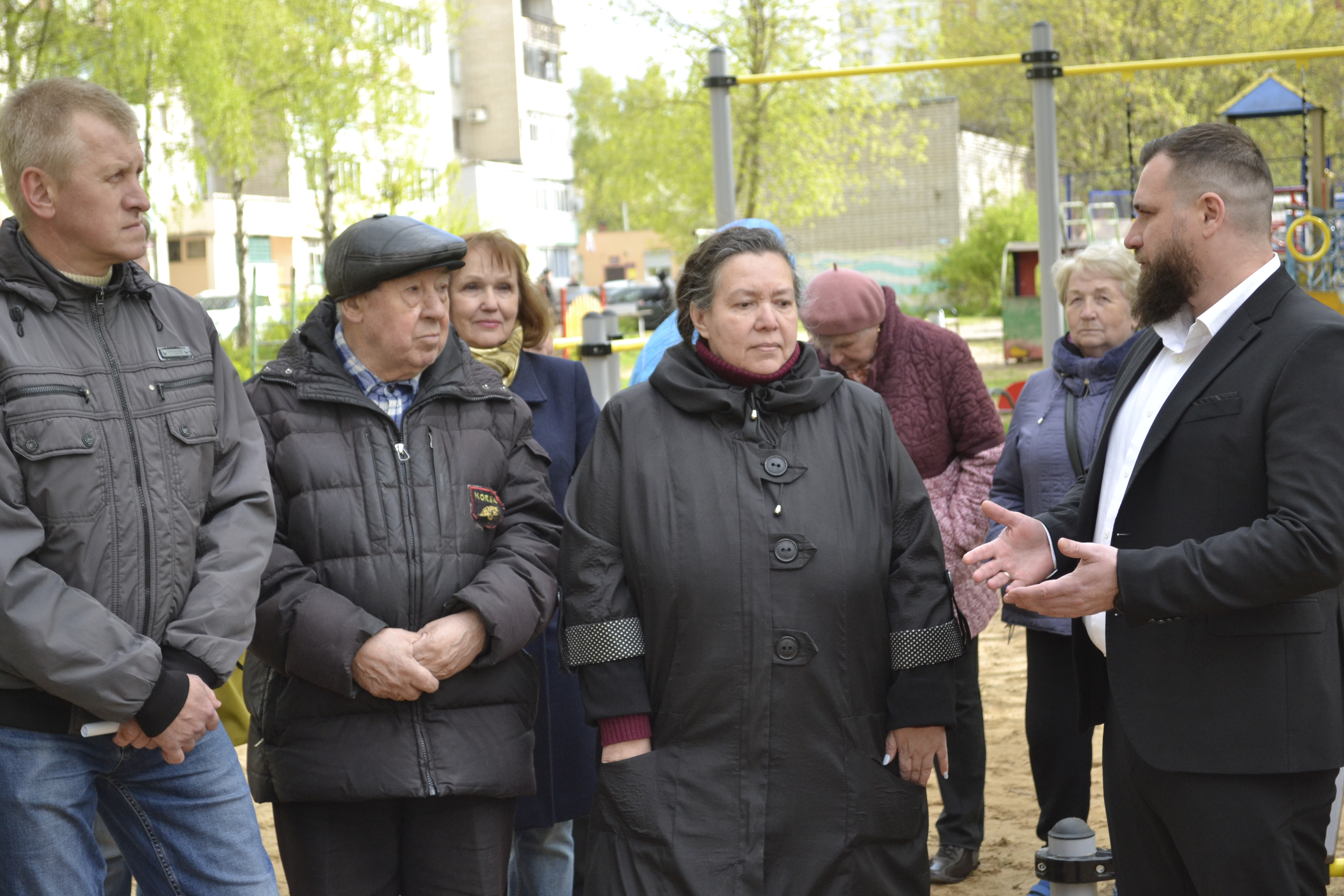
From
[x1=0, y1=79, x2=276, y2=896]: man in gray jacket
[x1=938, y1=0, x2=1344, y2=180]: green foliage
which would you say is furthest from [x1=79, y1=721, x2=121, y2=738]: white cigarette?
[x1=938, y1=0, x2=1344, y2=180]: green foliage

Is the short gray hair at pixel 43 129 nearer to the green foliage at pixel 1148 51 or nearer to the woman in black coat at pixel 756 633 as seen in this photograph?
the woman in black coat at pixel 756 633

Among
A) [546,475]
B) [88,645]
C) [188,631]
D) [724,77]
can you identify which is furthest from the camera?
[724,77]

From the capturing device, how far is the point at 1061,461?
3973 mm

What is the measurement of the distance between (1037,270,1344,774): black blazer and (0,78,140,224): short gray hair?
7.13 ft

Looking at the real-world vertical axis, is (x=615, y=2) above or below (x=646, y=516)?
above

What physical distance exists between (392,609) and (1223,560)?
1.70 metres

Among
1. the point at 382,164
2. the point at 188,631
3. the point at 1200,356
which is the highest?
the point at 382,164

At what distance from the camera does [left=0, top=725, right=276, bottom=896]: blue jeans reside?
2516 millimetres

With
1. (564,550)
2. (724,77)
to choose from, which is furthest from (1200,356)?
(724,77)

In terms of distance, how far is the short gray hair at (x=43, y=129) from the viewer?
2.61 meters

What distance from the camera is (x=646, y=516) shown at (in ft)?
9.25

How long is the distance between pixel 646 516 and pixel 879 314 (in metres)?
1.75

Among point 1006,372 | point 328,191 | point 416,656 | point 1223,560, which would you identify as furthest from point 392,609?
point 328,191

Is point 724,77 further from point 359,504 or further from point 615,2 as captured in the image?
point 615,2
